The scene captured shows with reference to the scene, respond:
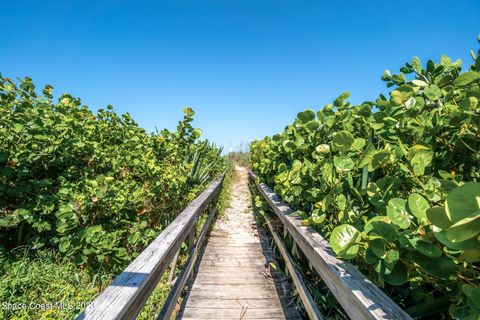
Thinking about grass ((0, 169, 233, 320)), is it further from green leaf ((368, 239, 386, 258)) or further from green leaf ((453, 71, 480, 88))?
green leaf ((453, 71, 480, 88))

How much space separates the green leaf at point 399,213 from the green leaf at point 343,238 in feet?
0.46

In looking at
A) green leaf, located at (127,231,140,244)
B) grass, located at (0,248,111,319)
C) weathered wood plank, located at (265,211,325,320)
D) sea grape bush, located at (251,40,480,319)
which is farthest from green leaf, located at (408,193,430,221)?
grass, located at (0,248,111,319)

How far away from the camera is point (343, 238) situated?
854 mm

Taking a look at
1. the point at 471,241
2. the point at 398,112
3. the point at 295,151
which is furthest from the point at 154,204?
the point at 471,241

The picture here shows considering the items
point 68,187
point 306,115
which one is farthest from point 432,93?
point 68,187

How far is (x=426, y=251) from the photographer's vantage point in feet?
2.14

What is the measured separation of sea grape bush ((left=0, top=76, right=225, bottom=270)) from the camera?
2.13 meters

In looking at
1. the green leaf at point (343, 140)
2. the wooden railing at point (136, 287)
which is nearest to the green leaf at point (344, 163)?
the green leaf at point (343, 140)

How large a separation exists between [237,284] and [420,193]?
2.27 meters

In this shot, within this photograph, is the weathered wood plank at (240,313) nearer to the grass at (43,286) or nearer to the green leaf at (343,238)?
the grass at (43,286)

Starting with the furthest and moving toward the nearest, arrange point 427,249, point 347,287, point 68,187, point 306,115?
point 68,187, point 306,115, point 347,287, point 427,249

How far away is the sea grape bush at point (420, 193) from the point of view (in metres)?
0.56

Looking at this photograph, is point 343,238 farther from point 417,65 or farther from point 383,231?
point 417,65

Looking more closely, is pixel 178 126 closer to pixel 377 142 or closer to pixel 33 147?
pixel 33 147
